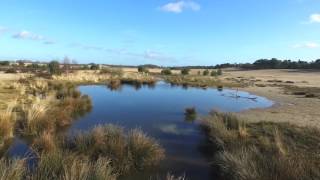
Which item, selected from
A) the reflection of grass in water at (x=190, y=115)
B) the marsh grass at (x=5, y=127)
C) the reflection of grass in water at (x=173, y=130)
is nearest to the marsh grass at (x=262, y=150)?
the reflection of grass in water at (x=173, y=130)

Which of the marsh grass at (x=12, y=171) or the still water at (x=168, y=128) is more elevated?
the marsh grass at (x=12, y=171)

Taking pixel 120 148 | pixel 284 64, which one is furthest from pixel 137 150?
pixel 284 64

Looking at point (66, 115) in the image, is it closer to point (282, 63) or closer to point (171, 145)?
point (171, 145)

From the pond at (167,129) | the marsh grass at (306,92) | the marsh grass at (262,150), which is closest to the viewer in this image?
the marsh grass at (262,150)

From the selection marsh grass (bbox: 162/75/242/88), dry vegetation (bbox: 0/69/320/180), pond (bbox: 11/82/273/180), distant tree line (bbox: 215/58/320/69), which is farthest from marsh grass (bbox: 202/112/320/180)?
distant tree line (bbox: 215/58/320/69)

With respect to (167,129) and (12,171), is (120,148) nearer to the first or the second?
(12,171)

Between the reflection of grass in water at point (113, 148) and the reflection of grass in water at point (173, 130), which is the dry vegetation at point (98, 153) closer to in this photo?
the reflection of grass in water at point (113, 148)

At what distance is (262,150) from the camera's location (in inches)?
436

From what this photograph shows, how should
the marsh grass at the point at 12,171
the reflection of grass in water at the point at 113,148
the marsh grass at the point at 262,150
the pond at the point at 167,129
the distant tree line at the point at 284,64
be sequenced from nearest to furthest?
the marsh grass at the point at 12,171 < the marsh grass at the point at 262,150 < the reflection of grass in water at the point at 113,148 < the pond at the point at 167,129 < the distant tree line at the point at 284,64

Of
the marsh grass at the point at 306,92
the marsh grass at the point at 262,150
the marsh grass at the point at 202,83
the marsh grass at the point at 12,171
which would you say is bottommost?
the marsh grass at the point at 202,83

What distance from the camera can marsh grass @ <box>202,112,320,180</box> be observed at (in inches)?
314

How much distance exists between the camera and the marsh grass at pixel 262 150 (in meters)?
7.98

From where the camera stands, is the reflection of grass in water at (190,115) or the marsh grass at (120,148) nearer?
the marsh grass at (120,148)

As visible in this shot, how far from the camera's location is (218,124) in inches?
550
